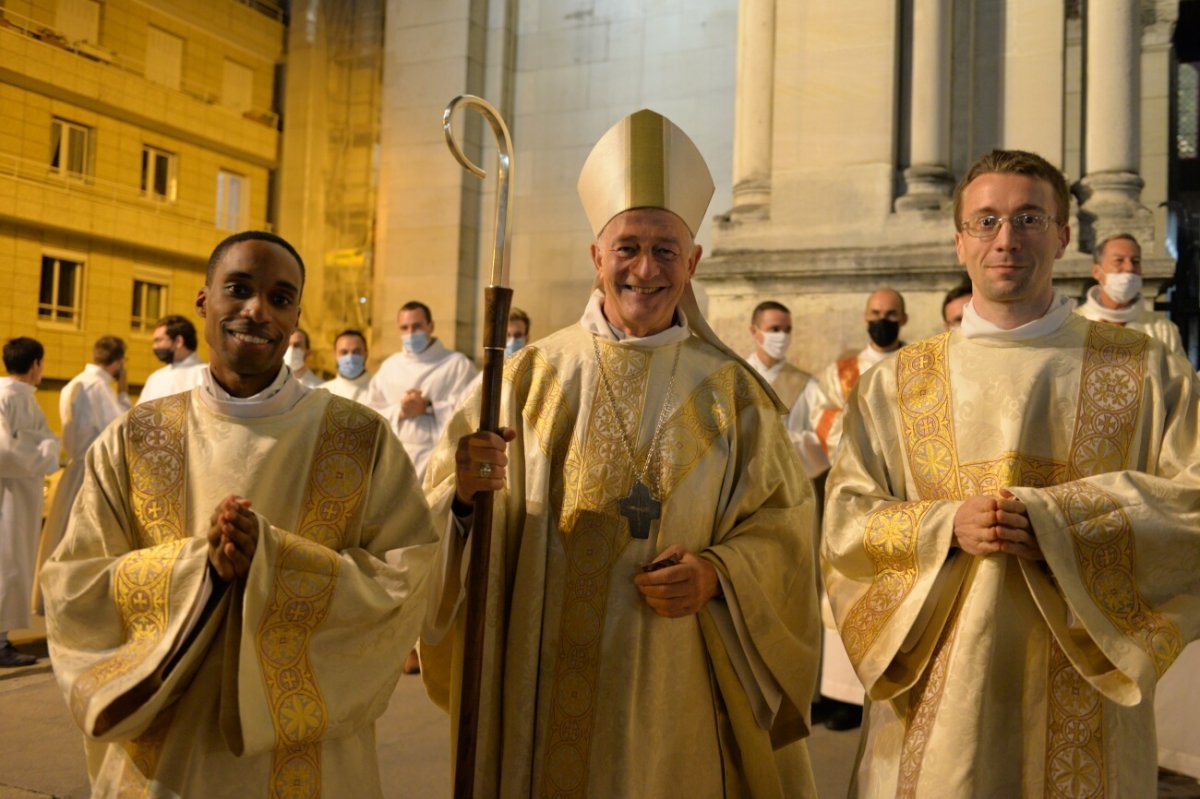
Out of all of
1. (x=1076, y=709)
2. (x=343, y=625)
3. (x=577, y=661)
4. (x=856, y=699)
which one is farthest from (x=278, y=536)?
(x=856, y=699)

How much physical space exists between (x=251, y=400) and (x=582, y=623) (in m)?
0.92

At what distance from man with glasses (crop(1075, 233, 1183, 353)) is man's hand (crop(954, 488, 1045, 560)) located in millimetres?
3128

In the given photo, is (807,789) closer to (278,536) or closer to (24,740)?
(278,536)

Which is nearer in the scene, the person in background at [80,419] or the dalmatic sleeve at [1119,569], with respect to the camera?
the dalmatic sleeve at [1119,569]

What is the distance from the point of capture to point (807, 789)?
115 inches

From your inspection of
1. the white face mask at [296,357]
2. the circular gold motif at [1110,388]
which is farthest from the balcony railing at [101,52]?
the circular gold motif at [1110,388]

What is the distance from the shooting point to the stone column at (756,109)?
8.00 metres

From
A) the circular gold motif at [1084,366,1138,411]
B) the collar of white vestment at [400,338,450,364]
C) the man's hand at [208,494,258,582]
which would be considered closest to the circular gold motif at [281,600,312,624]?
the man's hand at [208,494,258,582]

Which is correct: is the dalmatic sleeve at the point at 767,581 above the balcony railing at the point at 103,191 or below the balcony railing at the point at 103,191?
below

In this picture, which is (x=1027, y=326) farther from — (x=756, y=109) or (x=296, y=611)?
(x=756, y=109)

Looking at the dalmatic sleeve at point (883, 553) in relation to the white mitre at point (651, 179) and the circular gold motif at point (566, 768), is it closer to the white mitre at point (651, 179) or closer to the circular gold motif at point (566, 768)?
the white mitre at point (651, 179)

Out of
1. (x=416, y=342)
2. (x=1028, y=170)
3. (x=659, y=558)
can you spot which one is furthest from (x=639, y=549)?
(x=416, y=342)

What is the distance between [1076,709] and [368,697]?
152cm

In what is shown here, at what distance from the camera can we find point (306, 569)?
242 centimetres
